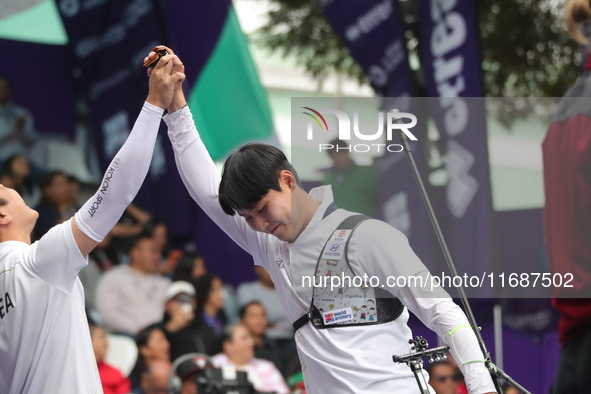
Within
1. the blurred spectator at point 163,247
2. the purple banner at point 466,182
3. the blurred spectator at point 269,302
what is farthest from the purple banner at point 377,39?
the purple banner at point 466,182

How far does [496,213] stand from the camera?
3404mm

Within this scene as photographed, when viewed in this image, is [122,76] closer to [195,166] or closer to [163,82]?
[195,166]

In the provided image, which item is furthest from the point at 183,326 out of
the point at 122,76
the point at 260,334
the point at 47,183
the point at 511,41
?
the point at 511,41

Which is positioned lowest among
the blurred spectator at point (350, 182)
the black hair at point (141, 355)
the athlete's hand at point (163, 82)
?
the black hair at point (141, 355)

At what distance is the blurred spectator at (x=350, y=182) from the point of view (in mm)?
3348

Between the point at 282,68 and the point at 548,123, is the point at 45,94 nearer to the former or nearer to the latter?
the point at 548,123

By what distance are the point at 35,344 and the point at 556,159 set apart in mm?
2067

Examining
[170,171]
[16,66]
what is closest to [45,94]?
[16,66]

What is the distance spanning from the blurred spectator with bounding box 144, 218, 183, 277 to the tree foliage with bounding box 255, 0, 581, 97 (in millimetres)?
3735

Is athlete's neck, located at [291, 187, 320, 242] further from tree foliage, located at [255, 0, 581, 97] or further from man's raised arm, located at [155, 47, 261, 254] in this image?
tree foliage, located at [255, 0, 581, 97]

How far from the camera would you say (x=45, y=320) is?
133 inches

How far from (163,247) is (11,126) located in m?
2.24

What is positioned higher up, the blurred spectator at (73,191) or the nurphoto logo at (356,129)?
the blurred spectator at (73,191)

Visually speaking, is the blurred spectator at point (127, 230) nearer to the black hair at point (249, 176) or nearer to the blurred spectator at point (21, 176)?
the blurred spectator at point (21, 176)
